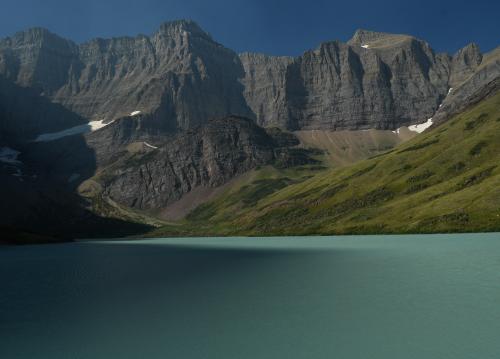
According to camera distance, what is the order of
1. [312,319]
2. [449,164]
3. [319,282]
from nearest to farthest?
1. [312,319]
2. [319,282]
3. [449,164]

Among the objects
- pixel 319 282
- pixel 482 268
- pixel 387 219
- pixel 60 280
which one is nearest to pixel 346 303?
pixel 319 282

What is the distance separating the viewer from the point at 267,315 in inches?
1314

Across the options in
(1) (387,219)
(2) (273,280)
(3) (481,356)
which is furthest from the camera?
(1) (387,219)

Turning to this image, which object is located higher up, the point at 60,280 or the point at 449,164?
the point at 449,164

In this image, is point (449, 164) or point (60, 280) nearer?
point (60, 280)

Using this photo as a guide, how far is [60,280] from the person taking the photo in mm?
59469

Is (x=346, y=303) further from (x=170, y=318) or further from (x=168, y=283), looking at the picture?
(x=168, y=283)

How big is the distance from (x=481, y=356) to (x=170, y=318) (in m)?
21.9

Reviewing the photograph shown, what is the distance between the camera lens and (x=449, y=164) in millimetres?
198500

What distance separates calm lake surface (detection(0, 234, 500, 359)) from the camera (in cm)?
2500

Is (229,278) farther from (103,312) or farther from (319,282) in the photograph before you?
(103,312)

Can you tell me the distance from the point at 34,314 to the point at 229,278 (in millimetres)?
25232

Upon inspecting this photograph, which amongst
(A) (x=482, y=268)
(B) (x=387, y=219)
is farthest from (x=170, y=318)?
(B) (x=387, y=219)

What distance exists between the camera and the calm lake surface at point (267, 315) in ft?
82.0
